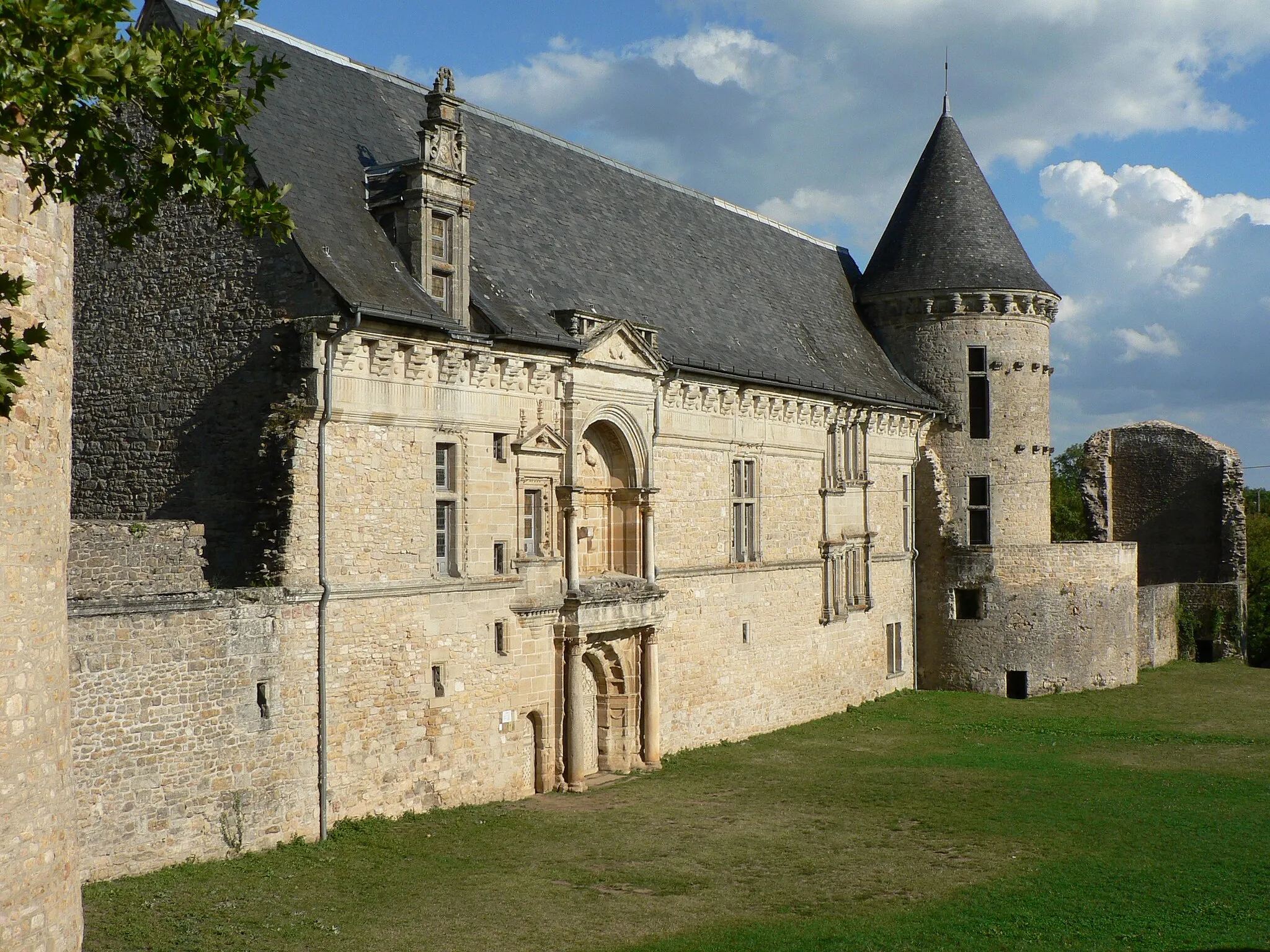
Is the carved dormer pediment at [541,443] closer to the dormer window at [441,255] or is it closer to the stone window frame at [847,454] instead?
the dormer window at [441,255]

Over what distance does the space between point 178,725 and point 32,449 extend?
23.6ft

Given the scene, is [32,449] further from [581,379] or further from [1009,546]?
[1009,546]

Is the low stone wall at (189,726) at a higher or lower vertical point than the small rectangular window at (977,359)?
lower

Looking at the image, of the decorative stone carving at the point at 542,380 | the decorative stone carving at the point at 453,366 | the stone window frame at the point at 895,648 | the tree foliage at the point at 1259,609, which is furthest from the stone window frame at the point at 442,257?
the tree foliage at the point at 1259,609

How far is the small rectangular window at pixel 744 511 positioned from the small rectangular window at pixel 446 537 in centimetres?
797

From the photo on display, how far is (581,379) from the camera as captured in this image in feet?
66.9

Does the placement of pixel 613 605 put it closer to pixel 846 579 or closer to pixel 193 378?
pixel 193 378

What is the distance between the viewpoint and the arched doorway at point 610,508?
21469 mm

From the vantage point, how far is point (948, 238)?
107 ft

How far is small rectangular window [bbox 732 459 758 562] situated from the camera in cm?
2505

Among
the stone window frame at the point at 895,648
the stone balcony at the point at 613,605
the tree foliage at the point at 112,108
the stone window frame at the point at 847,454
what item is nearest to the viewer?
the tree foliage at the point at 112,108

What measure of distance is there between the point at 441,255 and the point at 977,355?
18.0 meters

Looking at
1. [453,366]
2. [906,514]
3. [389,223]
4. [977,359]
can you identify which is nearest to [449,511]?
[453,366]

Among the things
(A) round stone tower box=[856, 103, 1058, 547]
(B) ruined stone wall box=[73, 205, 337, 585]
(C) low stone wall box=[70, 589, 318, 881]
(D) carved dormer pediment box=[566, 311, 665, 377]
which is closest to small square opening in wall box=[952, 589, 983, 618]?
(A) round stone tower box=[856, 103, 1058, 547]
